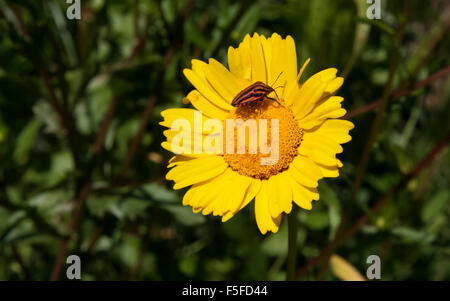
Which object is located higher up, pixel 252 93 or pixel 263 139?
pixel 252 93

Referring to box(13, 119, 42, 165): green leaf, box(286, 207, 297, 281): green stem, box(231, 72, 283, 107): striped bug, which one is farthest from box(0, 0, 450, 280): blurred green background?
box(231, 72, 283, 107): striped bug

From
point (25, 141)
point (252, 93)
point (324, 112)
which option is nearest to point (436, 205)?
point (324, 112)

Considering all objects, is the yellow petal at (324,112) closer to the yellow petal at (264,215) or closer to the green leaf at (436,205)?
the yellow petal at (264,215)

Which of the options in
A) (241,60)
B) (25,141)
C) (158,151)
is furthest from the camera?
(158,151)

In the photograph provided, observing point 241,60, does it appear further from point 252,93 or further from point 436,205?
point 436,205

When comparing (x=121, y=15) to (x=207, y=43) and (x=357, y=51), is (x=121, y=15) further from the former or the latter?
(x=357, y=51)

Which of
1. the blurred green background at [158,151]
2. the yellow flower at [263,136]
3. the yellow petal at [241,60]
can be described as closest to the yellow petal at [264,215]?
the yellow flower at [263,136]
